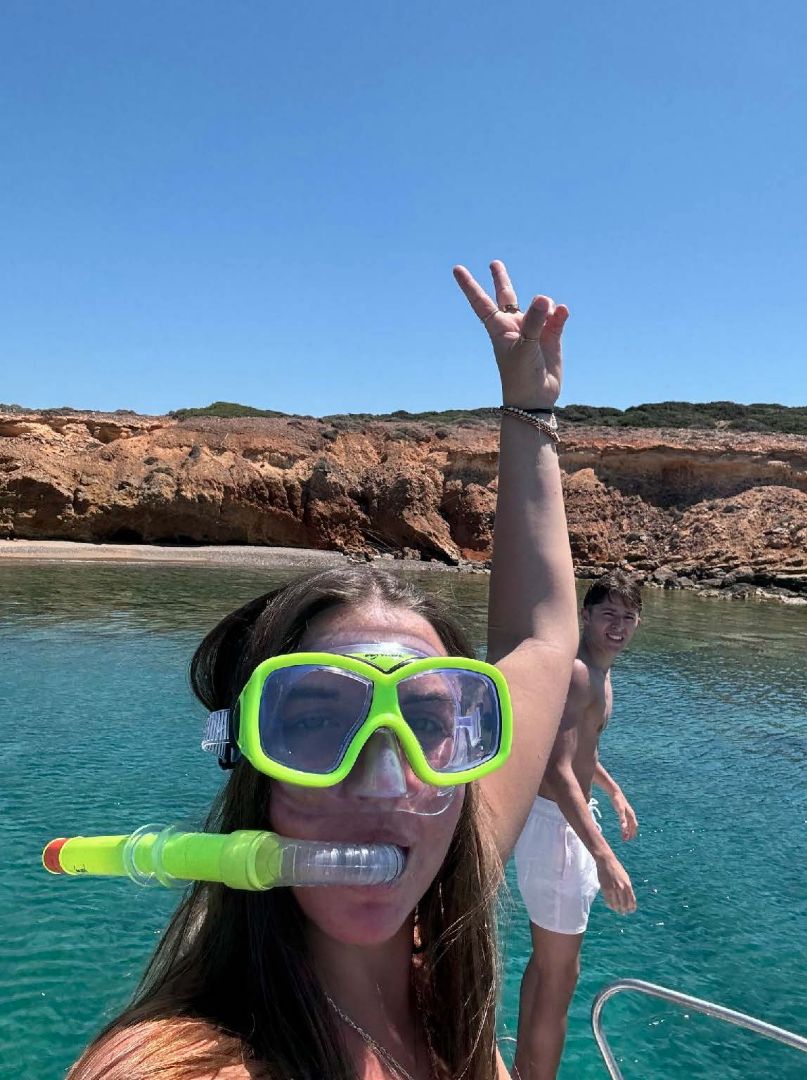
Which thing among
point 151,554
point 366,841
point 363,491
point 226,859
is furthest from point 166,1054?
point 363,491

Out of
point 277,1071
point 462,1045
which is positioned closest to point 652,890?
point 462,1045

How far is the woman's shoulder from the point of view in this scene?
97cm

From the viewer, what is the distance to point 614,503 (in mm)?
35000

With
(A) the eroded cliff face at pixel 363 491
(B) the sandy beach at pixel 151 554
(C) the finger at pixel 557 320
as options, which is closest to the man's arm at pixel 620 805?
(C) the finger at pixel 557 320

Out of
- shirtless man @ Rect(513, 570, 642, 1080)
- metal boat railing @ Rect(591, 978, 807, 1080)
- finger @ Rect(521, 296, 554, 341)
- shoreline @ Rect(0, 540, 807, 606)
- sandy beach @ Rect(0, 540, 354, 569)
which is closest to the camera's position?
finger @ Rect(521, 296, 554, 341)

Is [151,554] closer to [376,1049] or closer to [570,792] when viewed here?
[570,792]

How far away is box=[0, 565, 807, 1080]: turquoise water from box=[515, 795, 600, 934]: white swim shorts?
0.43 meters

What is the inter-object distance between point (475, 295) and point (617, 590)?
2.32 metres

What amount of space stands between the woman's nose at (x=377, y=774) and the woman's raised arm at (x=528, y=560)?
48 centimetres

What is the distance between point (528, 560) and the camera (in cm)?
199

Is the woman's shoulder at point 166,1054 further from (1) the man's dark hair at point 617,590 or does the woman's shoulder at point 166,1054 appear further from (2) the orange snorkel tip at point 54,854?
(1) the man's dark hair at point 617,590

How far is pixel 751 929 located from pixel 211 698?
481 cm

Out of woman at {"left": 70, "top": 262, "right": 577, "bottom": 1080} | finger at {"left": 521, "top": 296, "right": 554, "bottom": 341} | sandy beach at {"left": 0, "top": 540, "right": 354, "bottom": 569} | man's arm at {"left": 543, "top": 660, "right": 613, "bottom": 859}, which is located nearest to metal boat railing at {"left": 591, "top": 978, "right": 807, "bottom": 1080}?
woman at {"left": 70, "top": 262, "right": 577, "bottom": 1080}

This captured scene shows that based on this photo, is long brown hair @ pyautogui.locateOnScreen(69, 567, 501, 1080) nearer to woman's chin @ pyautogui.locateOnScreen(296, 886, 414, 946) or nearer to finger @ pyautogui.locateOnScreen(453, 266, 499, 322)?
woman's chin @ pyautogui.locateOnScreen(296, 886, 414, 946)
